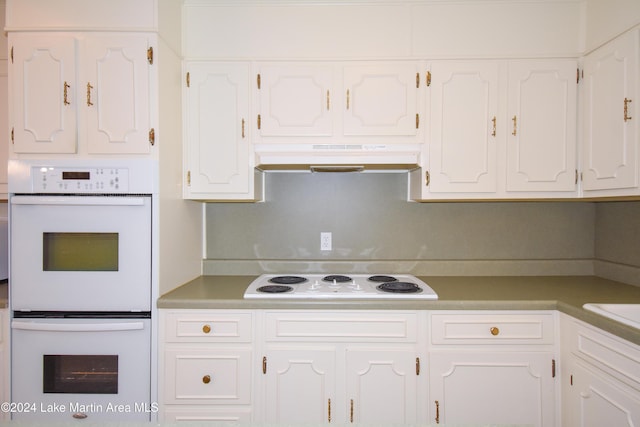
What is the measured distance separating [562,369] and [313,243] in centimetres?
148

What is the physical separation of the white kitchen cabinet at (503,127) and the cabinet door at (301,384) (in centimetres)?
113

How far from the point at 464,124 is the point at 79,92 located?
200cm

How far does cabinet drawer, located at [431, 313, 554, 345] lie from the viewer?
1.70 metres

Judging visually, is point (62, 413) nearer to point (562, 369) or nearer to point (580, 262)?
point (562, 369)

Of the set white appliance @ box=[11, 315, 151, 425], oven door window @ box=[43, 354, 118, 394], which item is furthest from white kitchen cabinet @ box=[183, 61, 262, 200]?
oven door window @ box=[43, 354, 118, 394]

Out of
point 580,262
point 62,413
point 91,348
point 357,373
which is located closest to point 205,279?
point 91,348

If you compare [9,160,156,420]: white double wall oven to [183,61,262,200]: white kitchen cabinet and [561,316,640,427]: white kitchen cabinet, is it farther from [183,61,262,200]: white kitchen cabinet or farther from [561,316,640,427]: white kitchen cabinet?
[561,316,640,427]: white kitchen cabinet

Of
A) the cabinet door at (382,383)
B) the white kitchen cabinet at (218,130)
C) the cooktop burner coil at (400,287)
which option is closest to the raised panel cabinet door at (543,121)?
the cooktop burner coil at (400,287)

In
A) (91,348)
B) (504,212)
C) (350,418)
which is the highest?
(504,212)

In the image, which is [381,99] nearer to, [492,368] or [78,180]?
[492,368]

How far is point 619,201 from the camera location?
84.1 inches

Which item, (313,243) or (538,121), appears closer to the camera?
(538,121)

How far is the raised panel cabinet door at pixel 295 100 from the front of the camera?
1979 mm

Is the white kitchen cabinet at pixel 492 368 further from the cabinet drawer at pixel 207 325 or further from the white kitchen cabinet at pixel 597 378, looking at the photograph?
the cabinet drawer at pixel 207 325
